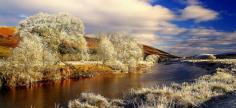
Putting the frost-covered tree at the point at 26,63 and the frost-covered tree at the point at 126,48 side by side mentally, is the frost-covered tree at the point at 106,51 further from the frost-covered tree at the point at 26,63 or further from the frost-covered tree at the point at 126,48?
the frost-covered tree at the point at 26,63

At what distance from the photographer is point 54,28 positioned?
191ft

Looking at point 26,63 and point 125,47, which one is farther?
point 125,47

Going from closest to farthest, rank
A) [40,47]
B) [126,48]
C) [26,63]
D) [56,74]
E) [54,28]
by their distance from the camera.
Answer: [26,63], [40,47], [56,74], [54,28], [126,48]

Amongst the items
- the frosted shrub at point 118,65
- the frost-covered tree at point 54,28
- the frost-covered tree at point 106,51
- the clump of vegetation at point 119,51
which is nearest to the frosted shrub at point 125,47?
the clump of vegetation at point 119,51

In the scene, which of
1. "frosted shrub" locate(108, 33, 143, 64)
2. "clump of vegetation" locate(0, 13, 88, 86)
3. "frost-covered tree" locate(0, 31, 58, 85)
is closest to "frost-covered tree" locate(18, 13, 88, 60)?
"clump of vegetation" locate(0, 13, 88, 86)

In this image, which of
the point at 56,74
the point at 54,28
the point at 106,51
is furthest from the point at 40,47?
the point at 106,51

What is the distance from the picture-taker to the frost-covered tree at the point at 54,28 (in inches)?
2266

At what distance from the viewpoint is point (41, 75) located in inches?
1971

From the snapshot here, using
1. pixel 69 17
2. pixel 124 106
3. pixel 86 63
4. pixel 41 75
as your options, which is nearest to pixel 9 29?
pixel 86 63

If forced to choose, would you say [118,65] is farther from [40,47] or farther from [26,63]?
[26,63]

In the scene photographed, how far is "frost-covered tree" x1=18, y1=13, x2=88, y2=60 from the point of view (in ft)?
189

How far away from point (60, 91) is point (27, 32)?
20.2 metres

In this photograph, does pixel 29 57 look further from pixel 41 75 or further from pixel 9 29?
pixel 9 29

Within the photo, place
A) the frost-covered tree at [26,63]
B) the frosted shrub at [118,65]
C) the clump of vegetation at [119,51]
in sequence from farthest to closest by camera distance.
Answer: the clump of vegetation at [119,51]
the frosted shrub at [118,65]
the frost-covered tree at [26,63]
